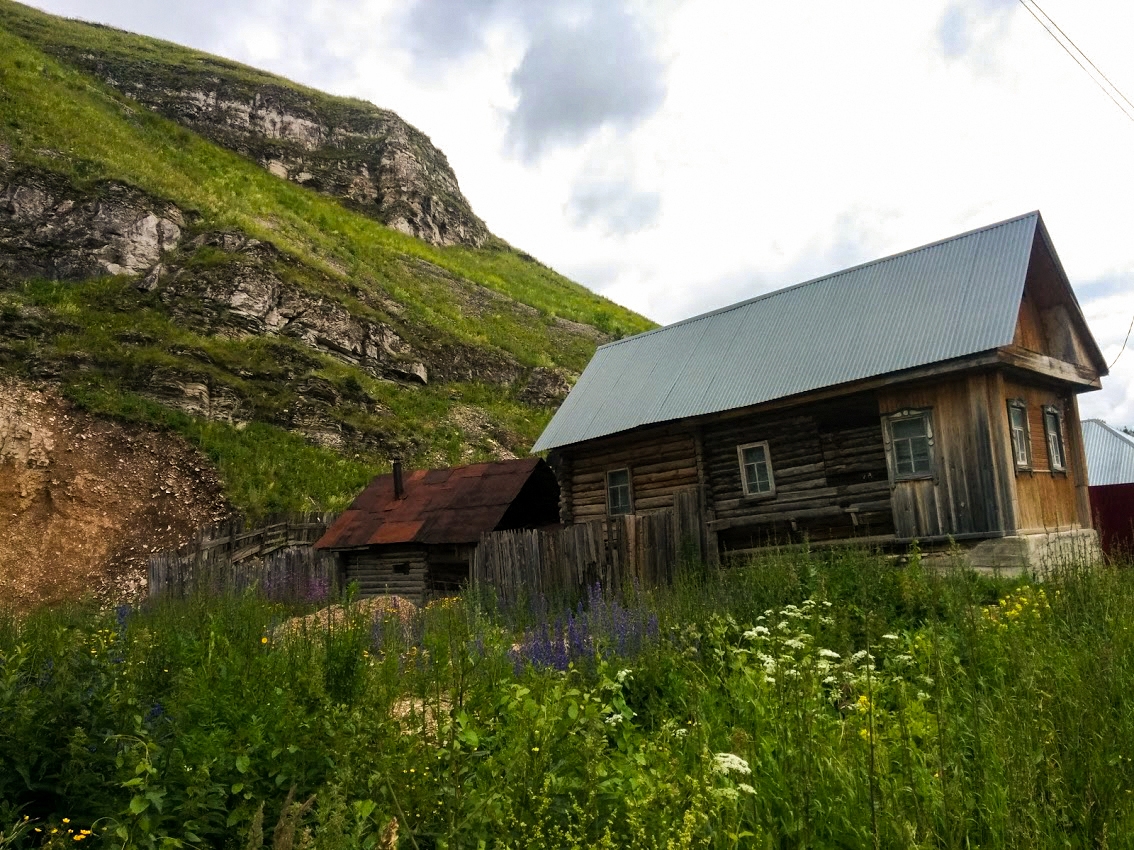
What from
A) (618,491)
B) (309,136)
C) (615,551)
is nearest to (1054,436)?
(618,491)

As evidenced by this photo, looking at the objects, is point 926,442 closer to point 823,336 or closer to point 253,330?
point 823,336

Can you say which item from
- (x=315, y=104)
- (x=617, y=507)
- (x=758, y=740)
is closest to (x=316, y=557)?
(x=617, y=507)

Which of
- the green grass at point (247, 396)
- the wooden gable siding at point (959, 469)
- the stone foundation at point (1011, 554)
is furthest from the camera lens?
the green grass at point (247, 396)

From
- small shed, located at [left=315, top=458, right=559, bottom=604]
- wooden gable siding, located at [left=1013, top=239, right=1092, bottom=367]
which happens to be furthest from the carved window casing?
small shed, located at [left=315, top=458, right=559, bottom=604]

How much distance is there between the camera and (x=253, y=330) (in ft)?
90.2

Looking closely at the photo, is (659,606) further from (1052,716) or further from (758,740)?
(1052,716)

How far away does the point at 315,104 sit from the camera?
56.6 meters

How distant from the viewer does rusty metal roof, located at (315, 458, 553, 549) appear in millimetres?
15828

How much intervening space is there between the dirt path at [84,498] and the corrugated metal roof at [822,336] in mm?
10803

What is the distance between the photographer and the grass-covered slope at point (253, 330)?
896 inches

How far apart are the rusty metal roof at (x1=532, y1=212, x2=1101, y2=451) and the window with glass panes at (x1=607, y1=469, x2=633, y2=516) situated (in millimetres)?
1099

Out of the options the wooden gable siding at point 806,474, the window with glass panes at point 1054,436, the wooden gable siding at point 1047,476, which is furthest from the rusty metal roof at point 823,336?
the window with glass panes at point 1054,436

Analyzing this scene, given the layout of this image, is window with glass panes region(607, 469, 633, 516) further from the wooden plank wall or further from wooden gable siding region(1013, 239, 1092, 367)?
wooden gable siding region(1013, 239, 1092, 367)

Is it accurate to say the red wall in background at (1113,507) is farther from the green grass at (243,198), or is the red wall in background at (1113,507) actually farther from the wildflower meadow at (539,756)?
the green grass at (243,198)
